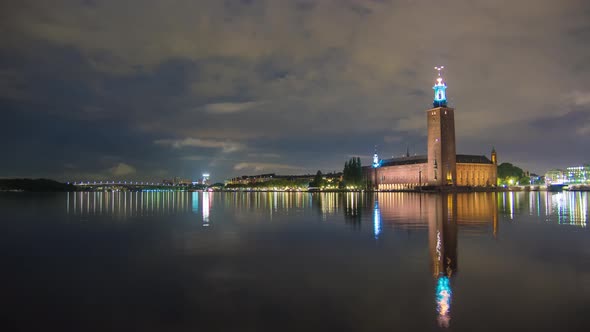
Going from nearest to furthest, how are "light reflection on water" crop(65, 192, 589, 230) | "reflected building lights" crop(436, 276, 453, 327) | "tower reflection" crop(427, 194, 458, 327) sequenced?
"reflected building lights" crop(436, 276, 453, 327), "tower reflection" crop(427, 194, 458, 327), "light reflection on water" crop(65, 192, 589, 230)

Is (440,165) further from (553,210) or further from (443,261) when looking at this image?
(443,261)

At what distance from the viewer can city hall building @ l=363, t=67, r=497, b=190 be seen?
406 ft

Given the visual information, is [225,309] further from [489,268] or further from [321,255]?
[489,268]

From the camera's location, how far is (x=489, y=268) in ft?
43.2

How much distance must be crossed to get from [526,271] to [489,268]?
3.27 ft

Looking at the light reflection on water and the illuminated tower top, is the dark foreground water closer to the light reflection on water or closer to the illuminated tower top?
the light reflection on water

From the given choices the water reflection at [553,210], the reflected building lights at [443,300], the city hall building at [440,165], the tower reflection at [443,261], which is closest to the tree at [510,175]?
the city hall building at [440,165]

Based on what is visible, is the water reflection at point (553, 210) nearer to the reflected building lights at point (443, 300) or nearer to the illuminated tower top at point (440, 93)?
the reflected building lights at point (443, 300)

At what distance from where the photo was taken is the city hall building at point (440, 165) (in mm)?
123812

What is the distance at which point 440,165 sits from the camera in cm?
12269

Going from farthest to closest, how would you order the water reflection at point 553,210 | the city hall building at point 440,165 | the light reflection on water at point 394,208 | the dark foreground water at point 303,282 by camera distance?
the city hall building at point 440,165
the light reflection on water at point 394,208
the water reflection at point 553,210
the dark foreground water at point 303,282

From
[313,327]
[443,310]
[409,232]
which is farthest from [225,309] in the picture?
[409,232]

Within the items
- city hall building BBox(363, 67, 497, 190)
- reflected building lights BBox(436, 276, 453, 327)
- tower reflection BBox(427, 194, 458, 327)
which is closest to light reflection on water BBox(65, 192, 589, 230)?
tower reflection BBox(427, 194, 458, 327)

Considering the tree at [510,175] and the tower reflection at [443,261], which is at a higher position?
the tree at [510,175]
